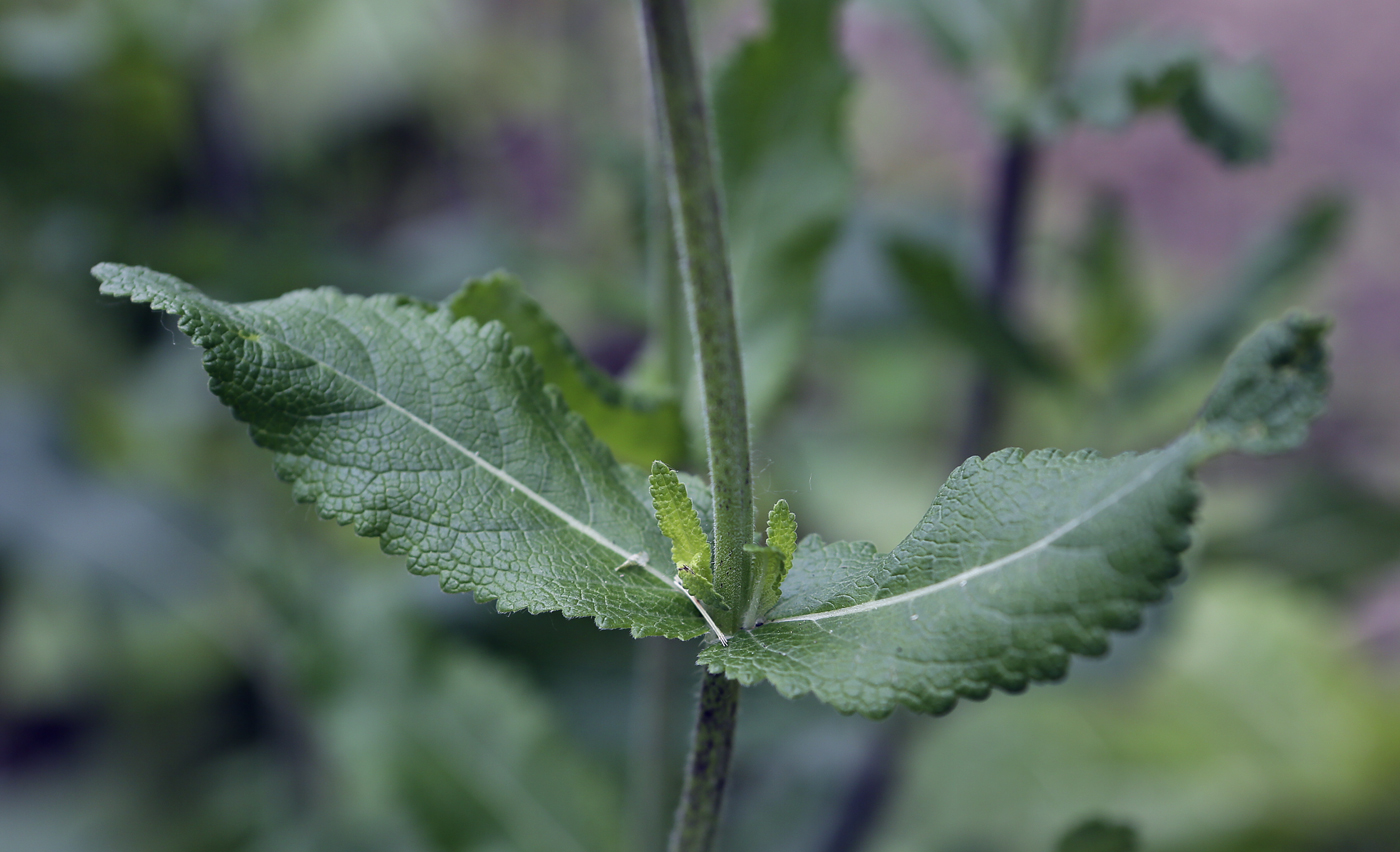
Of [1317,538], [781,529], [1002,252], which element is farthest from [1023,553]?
[1317,538]

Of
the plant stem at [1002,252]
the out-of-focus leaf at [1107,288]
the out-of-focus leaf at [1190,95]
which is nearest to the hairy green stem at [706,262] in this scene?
the out-of-focus leaf at [1190,95]

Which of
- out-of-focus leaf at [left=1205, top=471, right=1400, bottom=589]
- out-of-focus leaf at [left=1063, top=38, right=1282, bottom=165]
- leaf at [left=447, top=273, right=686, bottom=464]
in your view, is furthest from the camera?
out-of-focus leaf at [left=1205, top=471, right=1400, bottom=589]

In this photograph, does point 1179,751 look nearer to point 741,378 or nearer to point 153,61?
point 741,378

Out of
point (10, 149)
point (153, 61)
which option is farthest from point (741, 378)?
point (10, 149)

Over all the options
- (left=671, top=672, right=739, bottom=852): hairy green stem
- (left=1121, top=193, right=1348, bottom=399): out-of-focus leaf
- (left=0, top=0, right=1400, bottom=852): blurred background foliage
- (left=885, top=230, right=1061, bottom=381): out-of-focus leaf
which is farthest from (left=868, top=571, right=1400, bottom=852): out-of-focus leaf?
(left=671, top=672, right=739, bottom=852): hairy green stem

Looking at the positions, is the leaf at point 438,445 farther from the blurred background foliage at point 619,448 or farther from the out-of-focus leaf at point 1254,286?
the out-of-focus leaf at point 1254,286

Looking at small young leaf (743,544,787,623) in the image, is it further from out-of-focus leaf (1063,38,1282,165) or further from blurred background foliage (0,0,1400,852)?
out-of-focus leaf (1063,38,1282,165)
